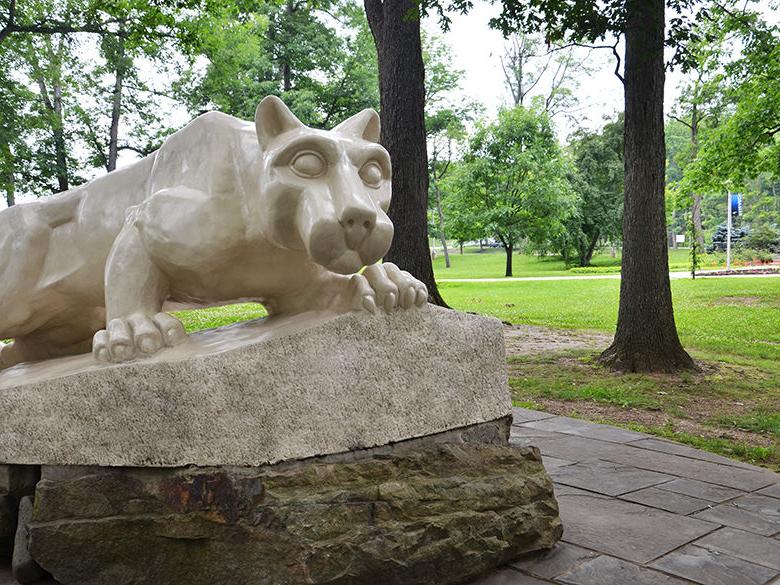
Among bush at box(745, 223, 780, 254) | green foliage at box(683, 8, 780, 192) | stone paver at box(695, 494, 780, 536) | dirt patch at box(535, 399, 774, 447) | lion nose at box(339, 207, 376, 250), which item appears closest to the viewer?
lion nose at box(339, 207, 376, 250)

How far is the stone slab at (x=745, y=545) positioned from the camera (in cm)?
286

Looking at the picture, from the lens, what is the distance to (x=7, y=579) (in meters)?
2.73

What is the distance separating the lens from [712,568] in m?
2.75

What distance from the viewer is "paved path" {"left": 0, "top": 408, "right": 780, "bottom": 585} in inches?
107

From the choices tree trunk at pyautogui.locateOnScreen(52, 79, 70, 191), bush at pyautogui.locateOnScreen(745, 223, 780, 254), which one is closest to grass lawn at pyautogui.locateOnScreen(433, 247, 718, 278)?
bush at pyautogui.locateOnScreen(745, 223, 780, 254)

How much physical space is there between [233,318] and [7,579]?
10.2 m

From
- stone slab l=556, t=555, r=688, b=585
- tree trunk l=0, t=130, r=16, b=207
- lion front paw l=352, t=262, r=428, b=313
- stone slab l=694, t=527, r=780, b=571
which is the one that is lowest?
stone slab l=694, t=527, r=780, b=571

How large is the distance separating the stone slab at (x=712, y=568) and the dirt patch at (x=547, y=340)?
22.0ft

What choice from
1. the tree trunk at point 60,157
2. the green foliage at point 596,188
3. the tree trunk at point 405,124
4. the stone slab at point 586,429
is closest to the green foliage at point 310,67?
A: the tree trunk at point 60,157

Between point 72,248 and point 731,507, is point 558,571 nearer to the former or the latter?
point 731,507

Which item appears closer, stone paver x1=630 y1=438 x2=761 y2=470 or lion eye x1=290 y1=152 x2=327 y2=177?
lion eye x1=290 y1=152 x2=327 y2=177

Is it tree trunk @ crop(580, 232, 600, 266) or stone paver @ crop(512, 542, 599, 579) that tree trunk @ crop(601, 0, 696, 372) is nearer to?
stone paver @ crop(512, 542, 599, 579)

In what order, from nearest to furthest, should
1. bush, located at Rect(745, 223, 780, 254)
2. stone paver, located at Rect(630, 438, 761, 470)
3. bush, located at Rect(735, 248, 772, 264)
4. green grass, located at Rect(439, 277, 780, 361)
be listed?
stone paver, located at Rect(630, 438, 761, 470)
green grass, located at Rect(439, 277, 780, 361)
bush, located at Rect(735, 248, 772, 264)
bush, located at Rect(745, 223, 780, 254)

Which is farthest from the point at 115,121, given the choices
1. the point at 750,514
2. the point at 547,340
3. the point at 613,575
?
the point at 613,575
